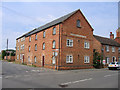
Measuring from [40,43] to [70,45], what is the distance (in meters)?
7.51

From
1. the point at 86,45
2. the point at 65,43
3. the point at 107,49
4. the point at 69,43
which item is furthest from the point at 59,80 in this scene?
the point at 107,49

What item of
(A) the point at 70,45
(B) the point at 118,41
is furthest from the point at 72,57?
(B) the point at 118,41

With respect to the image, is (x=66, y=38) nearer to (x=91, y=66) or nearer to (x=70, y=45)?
(x=70, y=45)

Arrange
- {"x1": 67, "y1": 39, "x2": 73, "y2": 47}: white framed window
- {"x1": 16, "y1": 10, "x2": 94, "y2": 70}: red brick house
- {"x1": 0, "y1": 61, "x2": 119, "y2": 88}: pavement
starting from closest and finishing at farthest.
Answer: {"x1": 0, "y1": 61, "x2": 119, "y2": 88}: pavement < {"x1": 16, "y1": 10, "x2": 94, "y2": 70}: red brick house < {"x1": 67, "y1": 39, "x2": 73, "y2": 47}: white framed window

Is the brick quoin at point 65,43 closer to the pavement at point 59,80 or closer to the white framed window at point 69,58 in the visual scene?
the white framed window at point 69,58

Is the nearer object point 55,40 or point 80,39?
point 55,40

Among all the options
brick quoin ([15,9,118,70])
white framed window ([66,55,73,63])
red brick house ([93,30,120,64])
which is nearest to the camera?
brick quoin ([15,9,118,70])

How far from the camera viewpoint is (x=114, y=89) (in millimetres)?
7828

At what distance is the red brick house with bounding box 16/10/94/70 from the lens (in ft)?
73.9

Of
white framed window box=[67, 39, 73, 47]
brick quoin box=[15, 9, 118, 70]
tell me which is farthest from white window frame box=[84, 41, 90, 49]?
white framed window box=[67, 39, 73, 47]

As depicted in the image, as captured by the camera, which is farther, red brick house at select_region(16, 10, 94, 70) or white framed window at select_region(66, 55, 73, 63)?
white framed window at select_region(66, 55, 73, 63)

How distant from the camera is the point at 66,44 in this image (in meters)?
23.1

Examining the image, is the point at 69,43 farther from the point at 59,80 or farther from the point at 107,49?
the point at 107,49

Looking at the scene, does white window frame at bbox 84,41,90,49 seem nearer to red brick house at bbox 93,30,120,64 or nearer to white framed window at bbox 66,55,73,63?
white framed window at bbox 66,55,73,63
